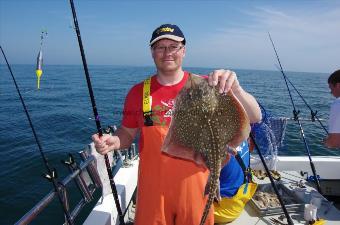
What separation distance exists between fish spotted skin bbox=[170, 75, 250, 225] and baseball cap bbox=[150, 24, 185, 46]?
715mm

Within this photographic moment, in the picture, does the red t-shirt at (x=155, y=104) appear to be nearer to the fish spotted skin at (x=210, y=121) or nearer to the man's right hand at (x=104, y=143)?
the man's right hand at (x=104, y=143)

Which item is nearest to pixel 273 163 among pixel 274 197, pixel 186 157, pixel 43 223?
pixel 274 197

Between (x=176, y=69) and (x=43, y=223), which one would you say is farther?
Result: (x=43, y=223)

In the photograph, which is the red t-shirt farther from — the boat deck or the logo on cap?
the boat deck

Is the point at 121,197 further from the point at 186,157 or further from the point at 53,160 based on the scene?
the point at 53,160

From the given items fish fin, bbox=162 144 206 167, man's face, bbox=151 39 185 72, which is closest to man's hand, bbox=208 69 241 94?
fish fin, bbox=162 144 206 167

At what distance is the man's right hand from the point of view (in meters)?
2.98

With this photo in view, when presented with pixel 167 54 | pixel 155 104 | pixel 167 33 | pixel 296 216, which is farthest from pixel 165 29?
pixel 296 216

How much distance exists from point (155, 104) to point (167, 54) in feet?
1.71

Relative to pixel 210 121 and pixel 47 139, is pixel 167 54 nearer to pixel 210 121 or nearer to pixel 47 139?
pixel 210 121

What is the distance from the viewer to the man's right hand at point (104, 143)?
2.98 meters

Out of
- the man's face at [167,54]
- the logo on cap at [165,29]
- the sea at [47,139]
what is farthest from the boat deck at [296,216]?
the logo on cap at [165,29]

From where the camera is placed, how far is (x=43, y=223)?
7.61 m

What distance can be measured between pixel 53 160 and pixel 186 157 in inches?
429
